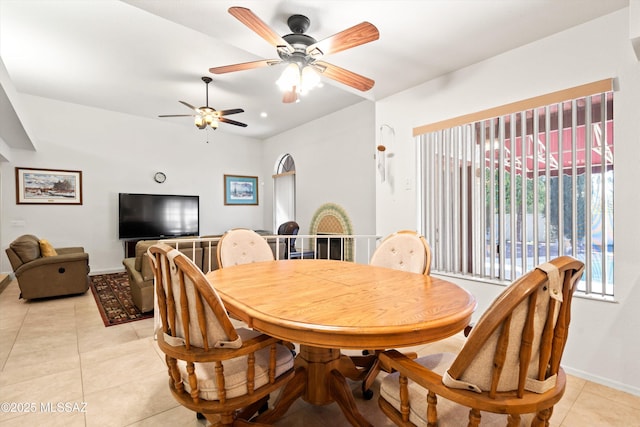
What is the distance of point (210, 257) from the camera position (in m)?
3.16

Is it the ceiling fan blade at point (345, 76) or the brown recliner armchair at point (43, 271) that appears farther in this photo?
the brown recliner armchair at point (43, 271)

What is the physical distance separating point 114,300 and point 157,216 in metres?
2.33

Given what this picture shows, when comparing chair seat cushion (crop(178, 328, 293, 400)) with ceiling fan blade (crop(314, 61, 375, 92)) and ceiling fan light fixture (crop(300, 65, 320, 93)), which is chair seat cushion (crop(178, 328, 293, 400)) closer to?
ceiling fan light fixture (crop(300, 65, 320, 93))

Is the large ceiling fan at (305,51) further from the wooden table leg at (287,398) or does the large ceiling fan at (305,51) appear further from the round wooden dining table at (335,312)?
the wooden table leg at (287,398)

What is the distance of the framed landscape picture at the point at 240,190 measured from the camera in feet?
22.6

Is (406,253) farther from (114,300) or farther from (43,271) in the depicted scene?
(43,271)

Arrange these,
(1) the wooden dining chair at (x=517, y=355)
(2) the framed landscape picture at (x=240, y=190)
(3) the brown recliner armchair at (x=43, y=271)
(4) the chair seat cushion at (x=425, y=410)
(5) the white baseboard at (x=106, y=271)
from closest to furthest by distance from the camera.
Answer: (1) the wooden dining chair at (x=517, y=355) → (4) the chair seat cushion at (x=425, y=410) → (3) the brown recliner armchair at (x=43, y=271) → (5) the white baseboard at (x=106, y=271) → (2) the framed landscape picture at (x=240, y=190)

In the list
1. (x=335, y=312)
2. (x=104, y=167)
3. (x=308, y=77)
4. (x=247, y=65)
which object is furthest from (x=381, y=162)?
(x=104, y=167)

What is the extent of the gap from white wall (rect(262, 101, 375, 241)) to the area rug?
10.5ft

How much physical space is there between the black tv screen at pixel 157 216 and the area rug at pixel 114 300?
0.90 m

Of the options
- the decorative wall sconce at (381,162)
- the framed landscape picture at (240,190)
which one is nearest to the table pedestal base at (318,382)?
the decorative wall sconce at (381,162)

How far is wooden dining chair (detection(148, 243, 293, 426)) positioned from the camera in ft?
3.38

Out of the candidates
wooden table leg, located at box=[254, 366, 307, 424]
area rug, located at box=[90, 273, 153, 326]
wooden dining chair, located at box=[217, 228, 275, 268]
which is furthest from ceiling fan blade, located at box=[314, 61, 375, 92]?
area rug, located at box=[90, 273, 153, 326]

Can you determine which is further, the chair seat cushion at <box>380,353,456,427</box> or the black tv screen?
the black tv screen
